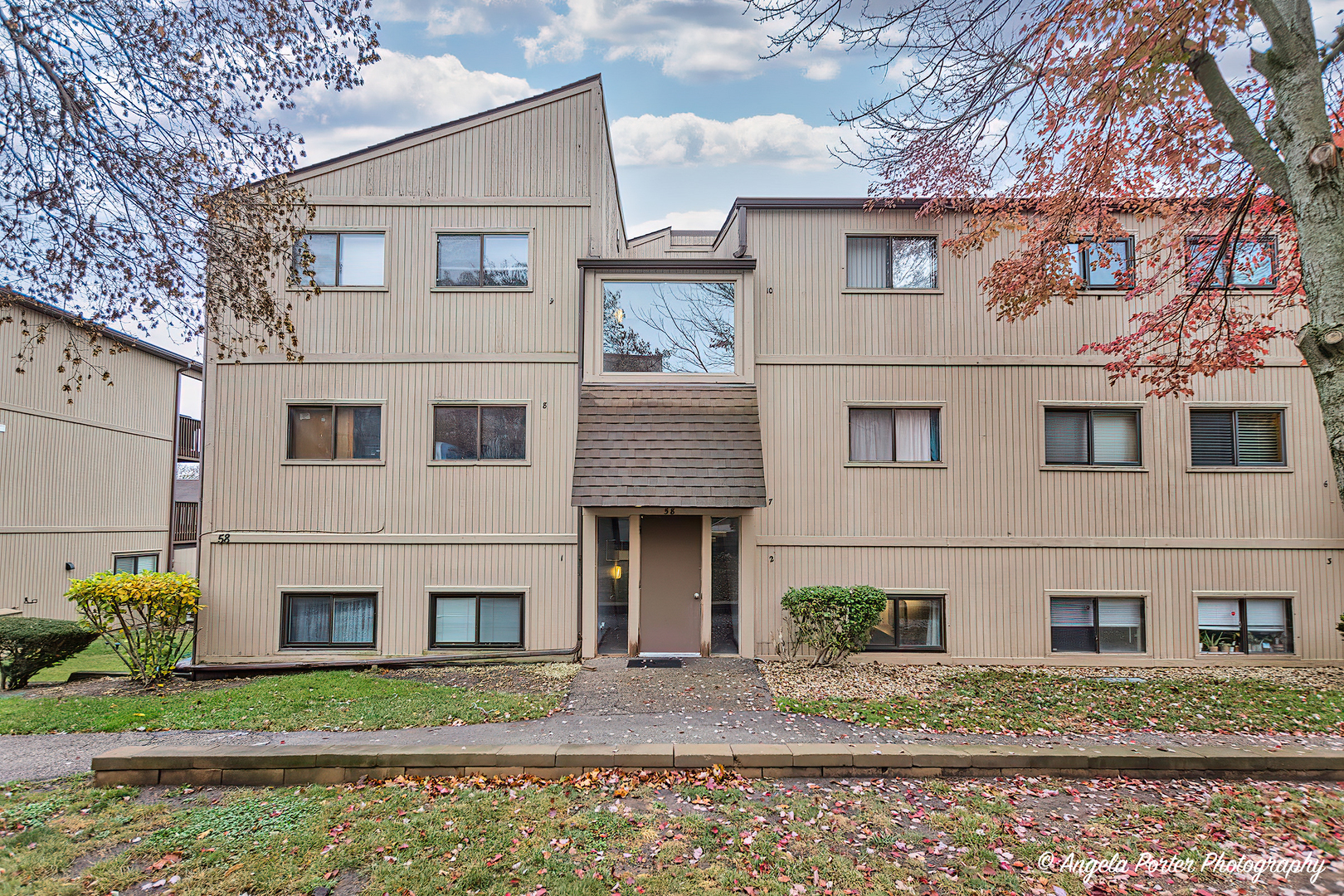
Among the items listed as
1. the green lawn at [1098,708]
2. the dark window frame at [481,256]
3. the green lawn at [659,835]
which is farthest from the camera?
the dark window frame at [481,256]

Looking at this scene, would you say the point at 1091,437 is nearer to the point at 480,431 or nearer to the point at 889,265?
the point at 889,265

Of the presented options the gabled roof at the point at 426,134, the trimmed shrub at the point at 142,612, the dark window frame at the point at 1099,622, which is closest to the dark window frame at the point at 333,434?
the trimmed shrub at the point at 142,612

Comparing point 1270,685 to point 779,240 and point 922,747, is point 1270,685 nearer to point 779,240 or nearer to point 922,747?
point 922,747

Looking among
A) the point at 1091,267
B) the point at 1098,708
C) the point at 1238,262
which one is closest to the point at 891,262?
the point at 1091,267

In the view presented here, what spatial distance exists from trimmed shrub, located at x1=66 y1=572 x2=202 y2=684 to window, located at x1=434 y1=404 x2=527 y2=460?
4.21m

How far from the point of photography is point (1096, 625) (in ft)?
32.3

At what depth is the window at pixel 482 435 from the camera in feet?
33.0

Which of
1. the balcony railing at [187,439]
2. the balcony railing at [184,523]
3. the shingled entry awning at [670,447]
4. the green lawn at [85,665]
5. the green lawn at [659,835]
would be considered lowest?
the green lawn at [85,665]

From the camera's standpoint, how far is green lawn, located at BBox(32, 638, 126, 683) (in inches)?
388

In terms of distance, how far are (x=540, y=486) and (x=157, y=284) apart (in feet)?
18.1

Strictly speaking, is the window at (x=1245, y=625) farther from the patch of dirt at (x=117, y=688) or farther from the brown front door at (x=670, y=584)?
the patch of dirt at (x=117, y=688)

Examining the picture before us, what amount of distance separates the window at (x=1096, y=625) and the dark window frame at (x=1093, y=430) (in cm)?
224

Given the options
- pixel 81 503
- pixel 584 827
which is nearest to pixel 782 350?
pixel 584 827

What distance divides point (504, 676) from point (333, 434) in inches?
199
